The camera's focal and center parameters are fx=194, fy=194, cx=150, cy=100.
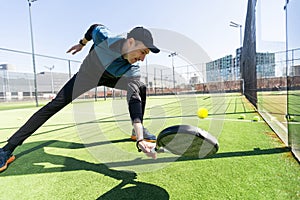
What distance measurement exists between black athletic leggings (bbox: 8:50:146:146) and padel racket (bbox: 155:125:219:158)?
0.52 metres

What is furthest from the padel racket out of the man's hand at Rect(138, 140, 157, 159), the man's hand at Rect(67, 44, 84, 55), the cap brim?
the man's hand at Rect(67, 44, 84, 55)

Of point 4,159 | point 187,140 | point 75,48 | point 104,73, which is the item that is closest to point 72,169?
point 4,159

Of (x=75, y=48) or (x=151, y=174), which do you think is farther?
(x=75, y=48)

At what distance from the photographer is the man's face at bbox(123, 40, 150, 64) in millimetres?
1857

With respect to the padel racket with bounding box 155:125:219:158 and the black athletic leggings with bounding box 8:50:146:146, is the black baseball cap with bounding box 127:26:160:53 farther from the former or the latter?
the padel racket with bounding box 155:125:219:158

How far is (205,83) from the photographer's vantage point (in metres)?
28.6

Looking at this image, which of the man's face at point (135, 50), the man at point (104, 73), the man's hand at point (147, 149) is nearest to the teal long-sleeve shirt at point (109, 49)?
the man at point (104, 73)

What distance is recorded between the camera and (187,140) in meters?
1.37

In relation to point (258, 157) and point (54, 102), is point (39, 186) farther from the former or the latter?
point (258, 157)

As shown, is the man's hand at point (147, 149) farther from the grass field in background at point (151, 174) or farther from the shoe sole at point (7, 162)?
the shoe sole at point (7, 162)

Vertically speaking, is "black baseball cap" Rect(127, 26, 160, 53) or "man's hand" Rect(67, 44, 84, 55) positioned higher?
"man's hand" Rect(67, 44, 84, 55)

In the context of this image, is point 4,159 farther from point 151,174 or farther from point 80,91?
point 151,174

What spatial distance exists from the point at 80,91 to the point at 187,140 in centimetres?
155

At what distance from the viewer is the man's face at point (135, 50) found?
1.86 m
